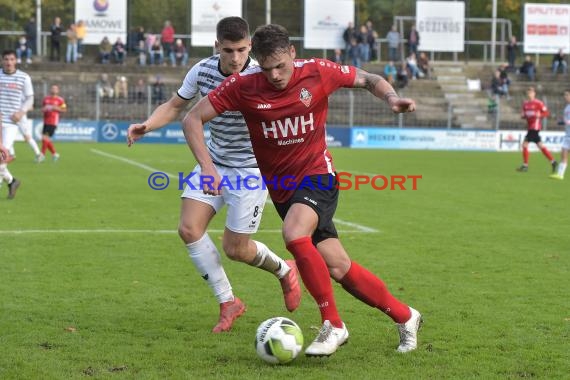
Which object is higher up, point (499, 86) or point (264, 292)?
point (499, 86)

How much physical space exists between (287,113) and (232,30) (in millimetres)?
911

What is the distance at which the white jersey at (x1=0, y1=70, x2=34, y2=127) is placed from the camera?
17.9 m

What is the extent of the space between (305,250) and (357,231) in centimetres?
642

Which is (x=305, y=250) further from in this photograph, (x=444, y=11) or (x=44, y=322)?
(x=444, y=11)

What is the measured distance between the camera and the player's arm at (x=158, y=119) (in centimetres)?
651

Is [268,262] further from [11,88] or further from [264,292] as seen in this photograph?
[11,88]

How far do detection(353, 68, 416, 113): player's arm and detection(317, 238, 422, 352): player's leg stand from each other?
0.93 meters

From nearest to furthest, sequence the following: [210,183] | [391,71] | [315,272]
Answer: [315,272] < [210,183] < [391,71]

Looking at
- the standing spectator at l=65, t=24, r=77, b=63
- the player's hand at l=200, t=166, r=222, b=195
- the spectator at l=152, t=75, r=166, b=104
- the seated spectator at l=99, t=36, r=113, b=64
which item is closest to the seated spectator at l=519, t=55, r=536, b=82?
the spectator at l=152, t=75, r=166, b=104

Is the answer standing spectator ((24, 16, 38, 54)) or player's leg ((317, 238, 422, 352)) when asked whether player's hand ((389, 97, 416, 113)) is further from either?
standing spectator ((24, 16, 38, 54))

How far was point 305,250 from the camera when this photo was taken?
5867 mm

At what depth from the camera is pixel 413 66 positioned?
137 feet

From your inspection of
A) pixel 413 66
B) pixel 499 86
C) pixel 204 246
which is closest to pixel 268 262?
pixel 204 246

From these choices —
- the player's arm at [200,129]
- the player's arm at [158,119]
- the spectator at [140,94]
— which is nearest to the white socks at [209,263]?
the player's arm at [158,119]
